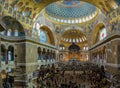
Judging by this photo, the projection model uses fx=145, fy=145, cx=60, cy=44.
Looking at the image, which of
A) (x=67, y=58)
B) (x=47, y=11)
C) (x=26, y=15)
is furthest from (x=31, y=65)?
(x=67, y=58)

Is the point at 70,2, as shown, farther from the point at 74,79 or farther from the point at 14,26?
the point at 74,79

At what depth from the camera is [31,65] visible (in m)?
18.4

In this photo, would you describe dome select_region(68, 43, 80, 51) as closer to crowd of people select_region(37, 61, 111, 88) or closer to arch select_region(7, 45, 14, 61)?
crowd of people select_region(37, 61, 111, 88)

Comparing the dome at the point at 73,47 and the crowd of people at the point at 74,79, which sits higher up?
the dome at the point at 73,47

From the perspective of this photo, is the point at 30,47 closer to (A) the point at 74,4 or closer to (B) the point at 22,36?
(B) the point at 22,36

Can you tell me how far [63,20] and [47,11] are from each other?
6.22m

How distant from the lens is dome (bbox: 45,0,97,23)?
31.9 metres

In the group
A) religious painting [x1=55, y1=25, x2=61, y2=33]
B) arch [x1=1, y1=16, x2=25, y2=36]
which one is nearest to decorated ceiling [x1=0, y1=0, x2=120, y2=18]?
arch [x1=1, y1=16, x2=25, y2=36]

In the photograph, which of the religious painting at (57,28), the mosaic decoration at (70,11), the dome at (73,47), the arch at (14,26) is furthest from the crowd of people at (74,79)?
the dome at (73,47)

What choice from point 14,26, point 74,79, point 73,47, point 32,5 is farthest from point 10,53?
point 73,47

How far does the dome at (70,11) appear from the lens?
31.9m

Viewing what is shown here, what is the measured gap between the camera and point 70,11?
1385 inches

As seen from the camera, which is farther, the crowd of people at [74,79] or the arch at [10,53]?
the arch at [10,53]

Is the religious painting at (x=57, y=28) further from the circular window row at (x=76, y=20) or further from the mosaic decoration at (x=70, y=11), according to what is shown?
the mosaic decoration at (x=70, y=11)
